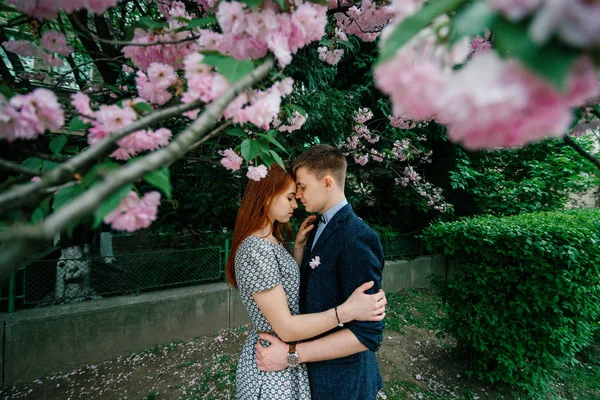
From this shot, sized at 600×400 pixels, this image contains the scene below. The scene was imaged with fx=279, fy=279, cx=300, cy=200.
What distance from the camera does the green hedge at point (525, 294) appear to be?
9.50ft

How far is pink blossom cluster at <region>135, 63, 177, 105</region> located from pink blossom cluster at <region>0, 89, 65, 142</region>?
33 cm

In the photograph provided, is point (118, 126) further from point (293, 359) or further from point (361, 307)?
point (293, 359)

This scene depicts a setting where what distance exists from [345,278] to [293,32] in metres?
1.24

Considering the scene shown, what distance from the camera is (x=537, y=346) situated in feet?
9.84

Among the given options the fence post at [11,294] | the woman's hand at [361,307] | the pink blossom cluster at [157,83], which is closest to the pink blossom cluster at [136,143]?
the pink blossom cluster at [157,83]

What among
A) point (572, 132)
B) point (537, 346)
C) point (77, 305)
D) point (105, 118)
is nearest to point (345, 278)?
point (572, 132)

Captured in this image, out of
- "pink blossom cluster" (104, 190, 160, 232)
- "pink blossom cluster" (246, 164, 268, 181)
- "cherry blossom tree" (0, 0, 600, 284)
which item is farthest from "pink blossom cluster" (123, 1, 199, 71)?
"pink blossom cluster" (104, 190, 160, 232)

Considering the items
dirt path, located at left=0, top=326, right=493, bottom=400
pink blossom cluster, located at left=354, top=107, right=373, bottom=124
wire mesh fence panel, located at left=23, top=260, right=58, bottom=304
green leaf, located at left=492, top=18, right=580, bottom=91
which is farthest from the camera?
pink blossom cluster, located at left=354, top=107, right=373, bottom=124

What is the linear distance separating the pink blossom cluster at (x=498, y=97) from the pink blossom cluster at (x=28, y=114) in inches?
39.7

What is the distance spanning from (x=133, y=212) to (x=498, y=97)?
0.80 meters

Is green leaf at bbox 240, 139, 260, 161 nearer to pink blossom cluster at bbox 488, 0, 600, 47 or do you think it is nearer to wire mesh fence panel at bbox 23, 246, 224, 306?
pink blossom cluster at bbox 488, 0, 600, 47

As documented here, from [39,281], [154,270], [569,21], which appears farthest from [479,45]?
[39,281]

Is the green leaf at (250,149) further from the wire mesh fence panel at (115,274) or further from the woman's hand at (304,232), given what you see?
the wire mesh fence panel at (115,274)

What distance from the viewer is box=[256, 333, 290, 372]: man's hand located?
1556mm
